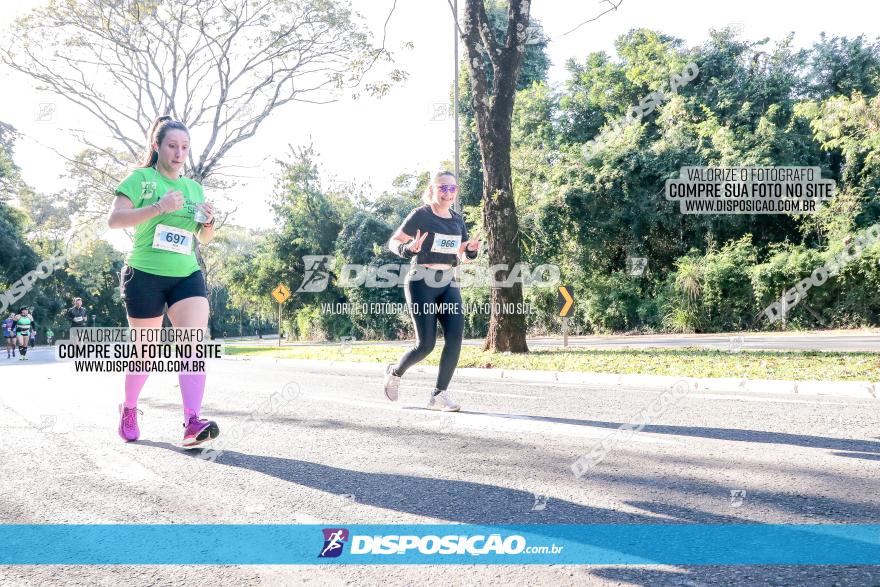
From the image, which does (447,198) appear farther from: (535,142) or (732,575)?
(535,142)

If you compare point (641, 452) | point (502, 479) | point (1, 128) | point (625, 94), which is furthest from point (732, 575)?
point (1, 128)

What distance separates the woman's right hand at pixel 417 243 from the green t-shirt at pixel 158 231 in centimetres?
202

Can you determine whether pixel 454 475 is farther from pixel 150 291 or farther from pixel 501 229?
pixel 501 229

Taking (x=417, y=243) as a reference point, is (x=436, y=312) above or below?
below

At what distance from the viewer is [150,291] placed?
4340 millimetres

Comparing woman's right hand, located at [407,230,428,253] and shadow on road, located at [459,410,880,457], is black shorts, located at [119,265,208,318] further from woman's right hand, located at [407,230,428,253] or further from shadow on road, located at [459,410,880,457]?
shadow on road, located at [459,410,880,457]

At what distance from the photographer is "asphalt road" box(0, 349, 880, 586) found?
2.40 m

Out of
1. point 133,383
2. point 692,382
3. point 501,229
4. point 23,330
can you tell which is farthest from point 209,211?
point 23,330

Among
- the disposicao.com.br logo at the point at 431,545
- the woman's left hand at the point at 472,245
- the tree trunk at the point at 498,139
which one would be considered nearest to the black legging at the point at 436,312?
the woman's left hand at the point at 472,245

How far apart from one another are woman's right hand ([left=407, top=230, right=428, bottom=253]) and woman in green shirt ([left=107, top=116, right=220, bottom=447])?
191 cm

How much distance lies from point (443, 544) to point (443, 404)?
3.43m

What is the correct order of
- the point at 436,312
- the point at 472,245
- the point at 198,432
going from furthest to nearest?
the point at 472,245 < the point at 436,312 < the point at 198,432

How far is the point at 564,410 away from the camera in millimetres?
6230

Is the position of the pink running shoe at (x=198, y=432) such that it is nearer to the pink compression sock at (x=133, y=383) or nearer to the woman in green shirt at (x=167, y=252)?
the woman in green shirt at (x=167, y=252)
